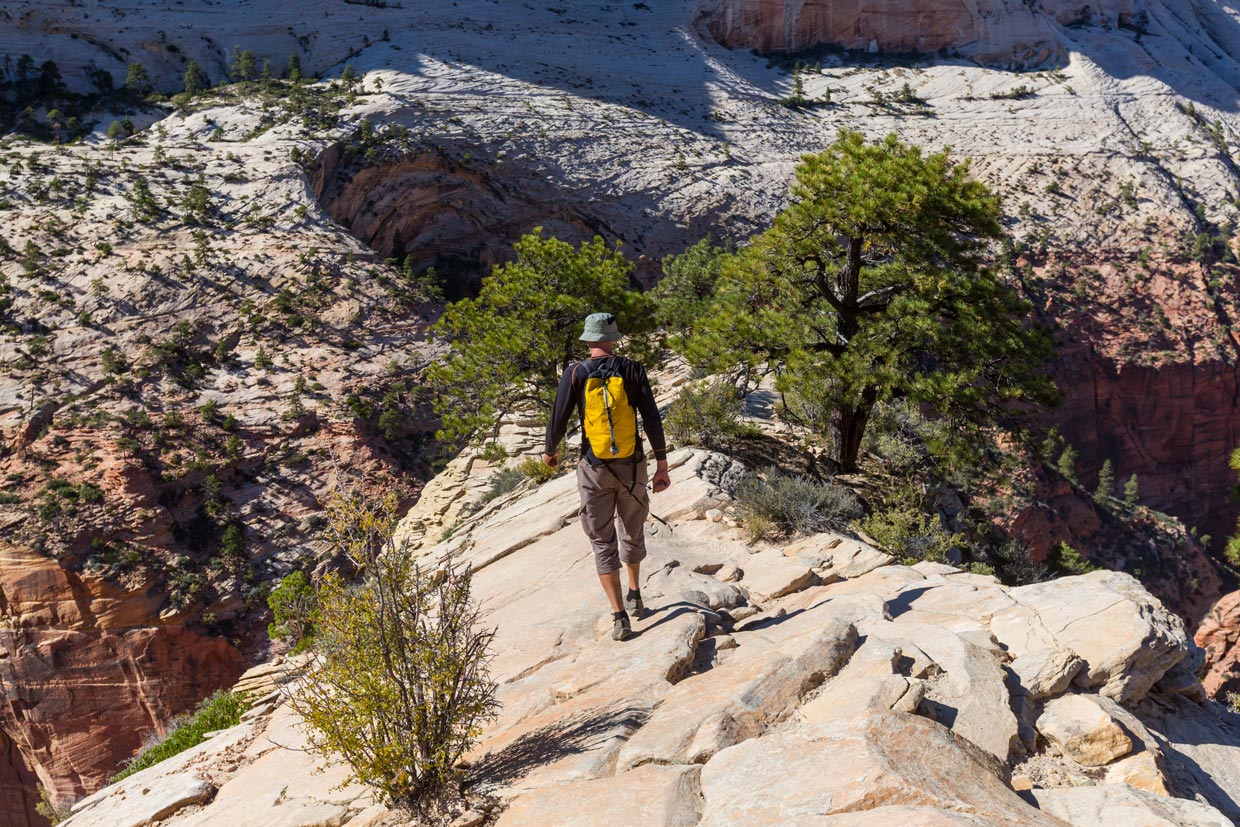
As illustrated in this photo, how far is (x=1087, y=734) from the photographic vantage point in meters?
3.72

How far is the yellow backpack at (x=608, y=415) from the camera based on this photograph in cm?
481

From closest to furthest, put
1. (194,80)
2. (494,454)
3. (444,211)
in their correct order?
(494,454)
(444,211)
(194,80)

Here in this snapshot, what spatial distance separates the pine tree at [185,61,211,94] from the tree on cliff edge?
98.7 feet

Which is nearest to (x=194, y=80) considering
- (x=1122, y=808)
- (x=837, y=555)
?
(x=837, y=555)

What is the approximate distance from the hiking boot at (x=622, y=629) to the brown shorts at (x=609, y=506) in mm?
297

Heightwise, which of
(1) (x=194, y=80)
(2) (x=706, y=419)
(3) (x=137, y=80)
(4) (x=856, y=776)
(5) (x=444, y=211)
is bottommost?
(2) (x=706, y=419)

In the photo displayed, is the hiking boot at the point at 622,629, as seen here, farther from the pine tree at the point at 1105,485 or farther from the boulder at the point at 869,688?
the pine tree at the point at 1105,485

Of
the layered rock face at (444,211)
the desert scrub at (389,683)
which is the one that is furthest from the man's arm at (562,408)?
the layered rock face at (444,211)

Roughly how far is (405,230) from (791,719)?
2785cm

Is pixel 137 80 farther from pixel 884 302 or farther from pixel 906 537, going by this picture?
pixel 906 537

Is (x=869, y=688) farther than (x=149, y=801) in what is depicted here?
No

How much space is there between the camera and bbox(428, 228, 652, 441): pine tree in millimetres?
12203

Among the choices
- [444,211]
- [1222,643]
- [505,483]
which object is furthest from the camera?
[444,211]

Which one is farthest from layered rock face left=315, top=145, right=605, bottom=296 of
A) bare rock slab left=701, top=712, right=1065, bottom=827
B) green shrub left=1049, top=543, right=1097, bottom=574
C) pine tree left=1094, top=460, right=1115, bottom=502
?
bare rock slab left=701, top=712, right=1065, bottom=827
